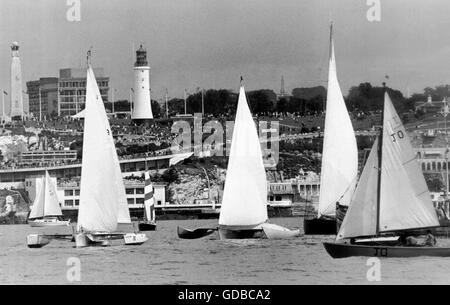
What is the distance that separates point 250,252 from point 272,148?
70862mm

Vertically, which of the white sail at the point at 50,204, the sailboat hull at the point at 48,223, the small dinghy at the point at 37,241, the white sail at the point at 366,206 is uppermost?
the white sail at the point at 366,206

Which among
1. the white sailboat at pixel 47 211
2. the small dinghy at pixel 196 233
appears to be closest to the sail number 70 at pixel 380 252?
the small dinghy at pixel 196 233

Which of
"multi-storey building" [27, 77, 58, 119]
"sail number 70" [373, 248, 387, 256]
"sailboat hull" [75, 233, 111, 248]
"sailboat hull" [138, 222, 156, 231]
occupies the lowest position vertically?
"sailboat hull" [138, 222, 156, 231]

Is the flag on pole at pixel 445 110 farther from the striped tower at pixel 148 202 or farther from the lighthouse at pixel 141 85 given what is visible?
the lighthouse at pixel 141 85

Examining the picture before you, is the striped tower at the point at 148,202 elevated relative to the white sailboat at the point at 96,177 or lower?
lower

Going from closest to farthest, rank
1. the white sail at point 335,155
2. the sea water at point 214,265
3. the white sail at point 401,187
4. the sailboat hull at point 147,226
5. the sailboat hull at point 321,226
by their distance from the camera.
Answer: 1. the sea water at point 214,265
2. the white sail at point 401,187
3. the white sail at point 335,155
4. the sailboat hull at point 321,226
5. the sailboat hull at point 147,226

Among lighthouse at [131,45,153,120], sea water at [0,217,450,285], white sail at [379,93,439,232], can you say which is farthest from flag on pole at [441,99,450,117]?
lighthouse at [131,45,153,120]

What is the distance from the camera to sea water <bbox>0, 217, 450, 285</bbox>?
91.2 ft

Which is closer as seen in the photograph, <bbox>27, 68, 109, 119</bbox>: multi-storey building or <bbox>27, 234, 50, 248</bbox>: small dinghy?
<bbox>27, 234, 50, 248</bbox>: small dinghy

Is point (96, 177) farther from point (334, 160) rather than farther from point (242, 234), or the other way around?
point (334, 160)

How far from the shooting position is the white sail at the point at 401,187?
94.3ft

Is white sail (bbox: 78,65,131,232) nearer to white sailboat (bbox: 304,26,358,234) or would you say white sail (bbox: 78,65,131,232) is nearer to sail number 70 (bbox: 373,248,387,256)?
white sailboat (bbox: 304,26,358,234)

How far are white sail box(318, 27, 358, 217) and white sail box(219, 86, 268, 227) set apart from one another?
218 cm

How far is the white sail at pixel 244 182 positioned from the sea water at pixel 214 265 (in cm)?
Result: 79
